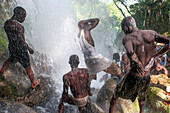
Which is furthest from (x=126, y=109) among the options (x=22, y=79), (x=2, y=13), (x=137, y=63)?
(x=2, y=13)

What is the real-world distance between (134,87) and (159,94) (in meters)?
2.32

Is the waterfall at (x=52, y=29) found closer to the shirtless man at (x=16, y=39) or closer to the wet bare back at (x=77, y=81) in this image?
the shirtless man at (x=16, y=39)

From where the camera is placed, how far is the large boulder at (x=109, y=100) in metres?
4.05

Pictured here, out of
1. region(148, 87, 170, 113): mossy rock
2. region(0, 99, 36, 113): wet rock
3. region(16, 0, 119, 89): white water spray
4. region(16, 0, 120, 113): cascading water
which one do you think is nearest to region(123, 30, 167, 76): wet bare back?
region(148, 87, 170, 113): mossy rock

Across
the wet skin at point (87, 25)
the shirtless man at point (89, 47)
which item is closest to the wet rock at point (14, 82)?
the shirtless man at point (89, 47)

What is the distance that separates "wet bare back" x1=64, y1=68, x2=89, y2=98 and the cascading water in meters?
4.92

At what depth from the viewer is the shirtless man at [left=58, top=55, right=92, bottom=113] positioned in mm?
3100

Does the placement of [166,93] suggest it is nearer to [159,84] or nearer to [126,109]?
[159,84]

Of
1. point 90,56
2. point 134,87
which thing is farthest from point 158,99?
point 90,56

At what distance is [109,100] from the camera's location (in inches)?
180

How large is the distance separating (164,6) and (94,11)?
23118mm

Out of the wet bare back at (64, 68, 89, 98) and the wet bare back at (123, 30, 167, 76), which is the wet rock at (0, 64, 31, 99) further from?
the wet bare back at (123, 30, 167, 76)

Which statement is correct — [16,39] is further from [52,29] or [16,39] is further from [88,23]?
[52,29]

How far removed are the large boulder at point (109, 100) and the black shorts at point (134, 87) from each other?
128 centimetres
